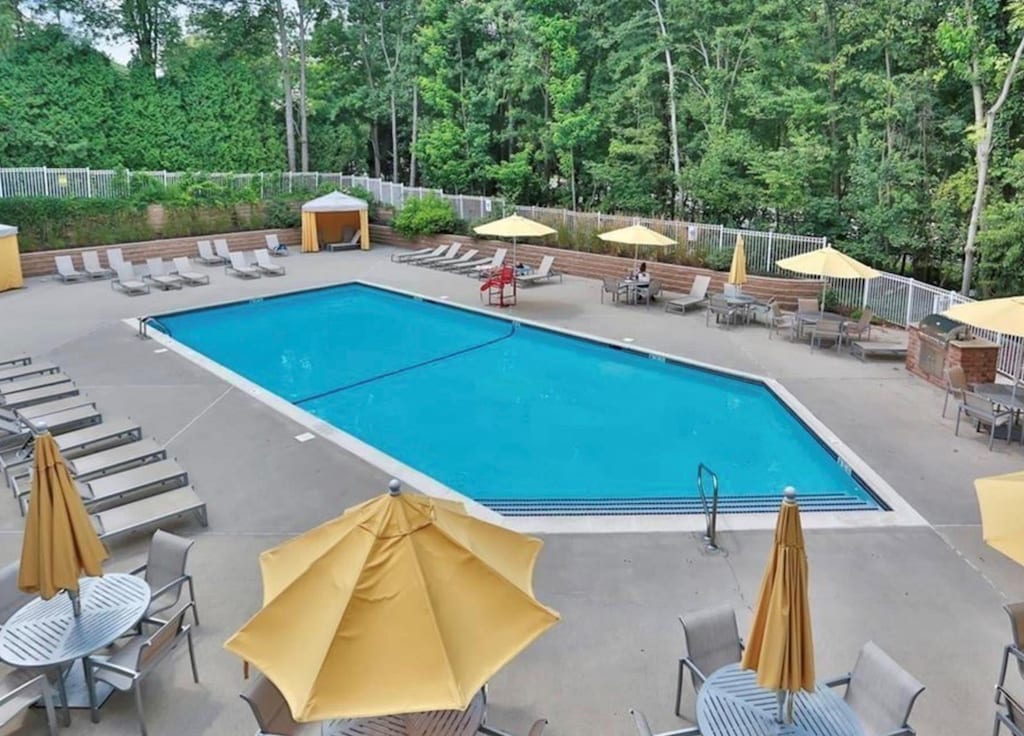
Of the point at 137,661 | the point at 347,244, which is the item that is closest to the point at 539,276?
the point at 347,244

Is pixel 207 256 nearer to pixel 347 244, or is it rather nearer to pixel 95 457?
pixel 347 244

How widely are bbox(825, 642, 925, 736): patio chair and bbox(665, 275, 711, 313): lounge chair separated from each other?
12775 millimetres

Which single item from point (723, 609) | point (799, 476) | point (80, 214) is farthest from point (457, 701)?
point (80, 214)

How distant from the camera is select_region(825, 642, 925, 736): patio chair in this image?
391cm

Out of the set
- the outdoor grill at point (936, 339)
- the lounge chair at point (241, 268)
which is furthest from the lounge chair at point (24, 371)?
the outdoor grill at point (936, 339)

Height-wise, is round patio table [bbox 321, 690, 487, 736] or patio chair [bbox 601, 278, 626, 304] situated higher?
patio chair [bbox 601, 278, 626, 304]

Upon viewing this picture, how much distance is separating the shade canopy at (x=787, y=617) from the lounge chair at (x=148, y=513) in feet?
17.7

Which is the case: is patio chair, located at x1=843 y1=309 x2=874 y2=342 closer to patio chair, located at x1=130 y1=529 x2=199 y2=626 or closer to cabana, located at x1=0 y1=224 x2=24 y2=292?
patio chair, located at x1=130 y1=529 x2=199 y2=626

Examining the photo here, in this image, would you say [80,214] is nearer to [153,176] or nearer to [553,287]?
[153,176]

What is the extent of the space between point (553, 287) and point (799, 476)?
11.3 meters

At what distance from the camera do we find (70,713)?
15.0 feet

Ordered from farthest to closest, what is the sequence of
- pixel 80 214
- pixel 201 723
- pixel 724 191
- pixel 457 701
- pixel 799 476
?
pixel 80 214, pixel 724 191, pixel 799 476, pixel 201 723, pixel 457 701

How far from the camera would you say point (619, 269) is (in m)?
19.5

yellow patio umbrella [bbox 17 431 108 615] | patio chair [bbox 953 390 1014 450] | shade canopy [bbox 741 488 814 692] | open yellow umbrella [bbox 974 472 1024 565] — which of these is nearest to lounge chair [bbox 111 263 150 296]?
yellow patio umbrella [bbox 17 431 108 615]
